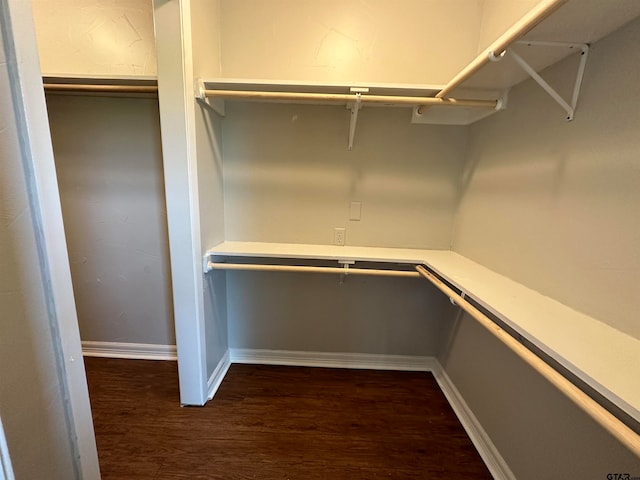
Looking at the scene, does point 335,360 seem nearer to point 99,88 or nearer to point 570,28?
point 570,28

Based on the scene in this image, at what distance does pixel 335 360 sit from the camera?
81.6 inches

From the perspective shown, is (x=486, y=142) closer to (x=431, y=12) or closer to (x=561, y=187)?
(x=561, y=187)

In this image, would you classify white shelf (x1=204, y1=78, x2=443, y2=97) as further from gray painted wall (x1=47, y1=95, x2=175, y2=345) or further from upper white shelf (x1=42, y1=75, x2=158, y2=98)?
gray painted wall (x1=47, y1=95, x2=175, y2=345)

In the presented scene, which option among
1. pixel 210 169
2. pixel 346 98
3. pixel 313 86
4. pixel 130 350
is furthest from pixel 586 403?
pixel 130 350

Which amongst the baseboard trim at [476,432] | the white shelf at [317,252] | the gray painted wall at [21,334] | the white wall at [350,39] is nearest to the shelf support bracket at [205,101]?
the white wall at [350,39]

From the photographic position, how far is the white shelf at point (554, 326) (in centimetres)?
60

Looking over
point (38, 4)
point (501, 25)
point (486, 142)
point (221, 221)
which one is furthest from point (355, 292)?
point (38, 4)

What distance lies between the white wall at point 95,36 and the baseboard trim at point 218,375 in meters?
1.93

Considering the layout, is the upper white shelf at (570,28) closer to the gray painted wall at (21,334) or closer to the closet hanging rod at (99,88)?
the gray painted wall at (21,334)

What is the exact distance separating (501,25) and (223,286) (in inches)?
87.1

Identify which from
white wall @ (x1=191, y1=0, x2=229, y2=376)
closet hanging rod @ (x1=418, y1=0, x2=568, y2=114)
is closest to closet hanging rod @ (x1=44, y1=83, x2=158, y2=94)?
white wall @ (x1=191, y1=0, x2=229, y2=376)

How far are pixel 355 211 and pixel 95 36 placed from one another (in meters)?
1.89

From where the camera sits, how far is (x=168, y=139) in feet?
4.35

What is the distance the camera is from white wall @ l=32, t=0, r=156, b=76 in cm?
163
